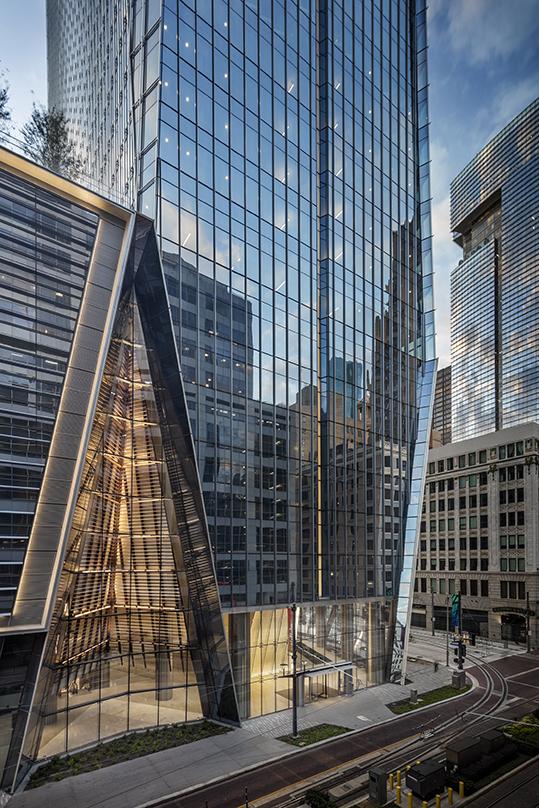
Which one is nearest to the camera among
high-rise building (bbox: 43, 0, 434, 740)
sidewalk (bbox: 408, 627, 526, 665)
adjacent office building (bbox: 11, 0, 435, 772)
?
adjacent office building (bbox: 11, 0, 435, 772)

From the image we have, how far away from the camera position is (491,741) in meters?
26.0

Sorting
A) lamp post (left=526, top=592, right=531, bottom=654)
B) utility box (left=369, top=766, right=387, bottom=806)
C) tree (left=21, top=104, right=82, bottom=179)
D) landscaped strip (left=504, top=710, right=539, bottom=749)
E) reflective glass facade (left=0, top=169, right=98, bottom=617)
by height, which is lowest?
lamp post (left=526, top=592, right=531, bottom=654)

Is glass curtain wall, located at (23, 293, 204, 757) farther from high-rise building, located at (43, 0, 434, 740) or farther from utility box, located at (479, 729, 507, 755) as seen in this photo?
utility box, located at (479, 729, 507, 755)

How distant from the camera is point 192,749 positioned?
28.1 metres

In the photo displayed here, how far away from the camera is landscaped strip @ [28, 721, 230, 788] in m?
24.9

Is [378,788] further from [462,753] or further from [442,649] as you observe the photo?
[442,649]

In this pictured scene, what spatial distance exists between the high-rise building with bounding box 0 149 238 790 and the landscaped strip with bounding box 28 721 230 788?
0.76 m

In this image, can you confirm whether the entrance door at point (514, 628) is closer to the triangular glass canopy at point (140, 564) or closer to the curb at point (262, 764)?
the curb at point (262, 764)

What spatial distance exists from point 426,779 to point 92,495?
1991 cm

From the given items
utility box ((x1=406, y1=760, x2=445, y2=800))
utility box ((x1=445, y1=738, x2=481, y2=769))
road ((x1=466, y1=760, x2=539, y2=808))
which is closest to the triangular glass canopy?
utility box ((x1=406, y1=760, x2=445, y2=800))

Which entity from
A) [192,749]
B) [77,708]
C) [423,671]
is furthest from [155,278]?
[423,671]

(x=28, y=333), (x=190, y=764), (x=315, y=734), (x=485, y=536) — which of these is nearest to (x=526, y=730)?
(x=315, y=734)

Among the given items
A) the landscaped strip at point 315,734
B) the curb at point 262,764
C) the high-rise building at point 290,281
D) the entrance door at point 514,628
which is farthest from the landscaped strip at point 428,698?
the entrance door at point 514,628

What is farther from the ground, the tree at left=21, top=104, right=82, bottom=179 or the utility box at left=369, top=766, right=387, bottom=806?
the tree at left=21, top=104, right=82, bottom=179
